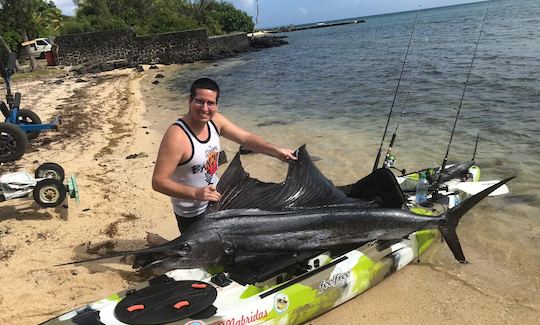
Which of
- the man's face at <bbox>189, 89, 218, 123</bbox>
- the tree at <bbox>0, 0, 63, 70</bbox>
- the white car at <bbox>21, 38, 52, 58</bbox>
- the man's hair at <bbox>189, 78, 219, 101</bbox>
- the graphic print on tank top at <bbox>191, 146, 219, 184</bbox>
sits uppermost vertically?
the tree at <bbox>0, 0, 63, 70</bbox>

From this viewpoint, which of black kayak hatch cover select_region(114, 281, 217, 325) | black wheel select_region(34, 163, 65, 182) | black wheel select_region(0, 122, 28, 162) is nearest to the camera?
black kayak hatch cover select_region(114, 281, 217, 325)

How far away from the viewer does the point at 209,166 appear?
4000 millimetres

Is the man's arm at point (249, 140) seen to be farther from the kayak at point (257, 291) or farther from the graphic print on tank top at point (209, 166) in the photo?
the kayak at point (257, 291)

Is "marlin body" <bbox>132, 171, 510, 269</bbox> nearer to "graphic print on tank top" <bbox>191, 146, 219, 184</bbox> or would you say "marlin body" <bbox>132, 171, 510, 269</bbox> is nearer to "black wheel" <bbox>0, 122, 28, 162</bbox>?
"graphic print on tank top" <bbox>191, 146, 219, 184</bbox>

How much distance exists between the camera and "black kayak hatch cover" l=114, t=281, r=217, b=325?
3.24m

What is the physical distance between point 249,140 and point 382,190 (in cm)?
166

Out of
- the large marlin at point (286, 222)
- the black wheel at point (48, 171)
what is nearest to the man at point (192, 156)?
the large marlin at point (286, 222)

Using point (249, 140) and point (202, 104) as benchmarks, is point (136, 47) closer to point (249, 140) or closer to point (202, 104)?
point (249, 140)

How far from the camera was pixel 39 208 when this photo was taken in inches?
248

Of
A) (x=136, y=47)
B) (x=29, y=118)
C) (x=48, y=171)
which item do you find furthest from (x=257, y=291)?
(x=136, y=47)

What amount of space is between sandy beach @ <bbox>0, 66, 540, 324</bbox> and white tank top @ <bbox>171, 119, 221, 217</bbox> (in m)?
1.26

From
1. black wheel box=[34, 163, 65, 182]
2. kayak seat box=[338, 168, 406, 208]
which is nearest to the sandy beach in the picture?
black wheel box=[34, 163, 65, 182]

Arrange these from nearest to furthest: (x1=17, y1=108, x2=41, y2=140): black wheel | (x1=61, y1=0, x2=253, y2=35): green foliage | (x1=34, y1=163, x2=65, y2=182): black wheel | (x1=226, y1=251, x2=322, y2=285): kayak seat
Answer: (x1=226, y1=251, x2=322, y2=285): kayak seat → (x1=34, y1=163, x2=65, y2=182): black wheel → (x1=17, y1=108, x2=41, y2=140): black wheel → (x1=61, y1=0, x2=253, y2=35): green foliage

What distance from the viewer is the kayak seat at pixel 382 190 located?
4.73 meters
